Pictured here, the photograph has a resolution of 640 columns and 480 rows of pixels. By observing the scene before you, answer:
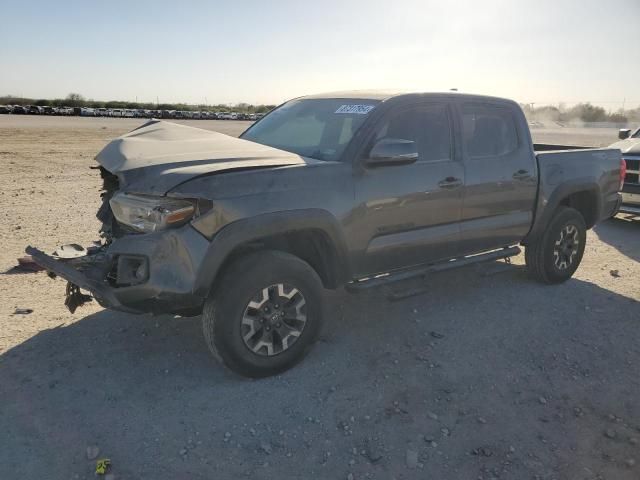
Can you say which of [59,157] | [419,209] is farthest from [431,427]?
[59,157]

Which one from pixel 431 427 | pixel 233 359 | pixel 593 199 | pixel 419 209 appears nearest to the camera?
pixel 431 427

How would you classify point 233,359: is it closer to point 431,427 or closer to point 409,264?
point 431,427

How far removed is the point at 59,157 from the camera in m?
15.2

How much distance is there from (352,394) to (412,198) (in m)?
1.58

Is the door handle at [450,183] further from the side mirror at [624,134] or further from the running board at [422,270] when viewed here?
the side mirror at [624,134]

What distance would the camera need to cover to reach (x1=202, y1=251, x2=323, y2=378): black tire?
3414 millimetres

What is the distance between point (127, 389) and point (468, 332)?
2.71 m

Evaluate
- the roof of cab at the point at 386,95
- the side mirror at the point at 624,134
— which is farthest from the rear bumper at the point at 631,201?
the roof of cab at the point at 386,95

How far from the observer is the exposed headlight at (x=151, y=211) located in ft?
10.6

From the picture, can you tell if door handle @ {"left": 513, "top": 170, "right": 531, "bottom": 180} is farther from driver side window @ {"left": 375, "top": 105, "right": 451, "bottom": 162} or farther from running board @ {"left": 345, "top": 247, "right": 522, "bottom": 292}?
driver side window @ {"left": 375, "top": 105, "right": 451, "bottom": 162}

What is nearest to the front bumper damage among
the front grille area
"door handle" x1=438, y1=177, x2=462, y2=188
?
"door handle" x1=438, y1=177, x2=462, y2=188

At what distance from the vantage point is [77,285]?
137 inches

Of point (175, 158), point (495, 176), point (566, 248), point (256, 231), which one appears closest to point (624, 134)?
point (566, 248)

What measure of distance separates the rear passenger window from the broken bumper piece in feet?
10.3
